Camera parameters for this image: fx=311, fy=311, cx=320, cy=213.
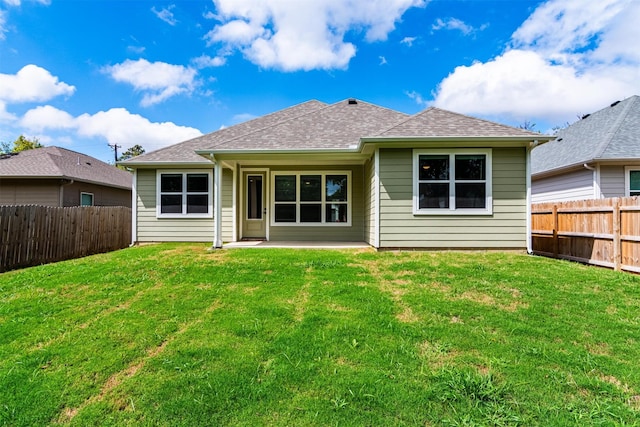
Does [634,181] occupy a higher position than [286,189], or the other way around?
[634,181]

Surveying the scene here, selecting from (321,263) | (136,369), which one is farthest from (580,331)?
(136,369)

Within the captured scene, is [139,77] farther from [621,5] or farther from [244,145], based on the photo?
[621,5]

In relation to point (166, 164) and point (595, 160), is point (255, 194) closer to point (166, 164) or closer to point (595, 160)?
point (166, 164)

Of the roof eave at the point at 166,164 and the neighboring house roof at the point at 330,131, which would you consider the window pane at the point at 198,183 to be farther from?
the neighboring house roof at the point at 330,131

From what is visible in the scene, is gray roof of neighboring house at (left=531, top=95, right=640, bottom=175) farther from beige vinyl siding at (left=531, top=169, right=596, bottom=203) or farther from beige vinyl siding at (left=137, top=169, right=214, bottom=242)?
beige vinyl siding at (left=137, top=169, right=214, bottom=242)

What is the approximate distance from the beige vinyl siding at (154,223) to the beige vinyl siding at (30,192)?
572cm

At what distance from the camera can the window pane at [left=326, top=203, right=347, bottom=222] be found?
10.2 meters

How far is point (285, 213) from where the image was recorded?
1035cm

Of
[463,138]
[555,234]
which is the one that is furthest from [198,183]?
[555,234]

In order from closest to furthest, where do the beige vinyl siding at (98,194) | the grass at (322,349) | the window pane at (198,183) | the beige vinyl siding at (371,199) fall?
the grass at (322,349) → the beige vinyl siding at (371,199) → the window pane at (198,183) → the beige vinyl siding at (98,194)

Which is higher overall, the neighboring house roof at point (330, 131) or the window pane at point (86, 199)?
the neighboring house roof at point (330, 131)

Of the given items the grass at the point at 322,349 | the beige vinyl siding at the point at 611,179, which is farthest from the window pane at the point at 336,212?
the beige vinyl siding at the point at 611,179

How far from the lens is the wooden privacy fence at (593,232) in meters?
5.77

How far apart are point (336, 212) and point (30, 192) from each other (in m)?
12.8
